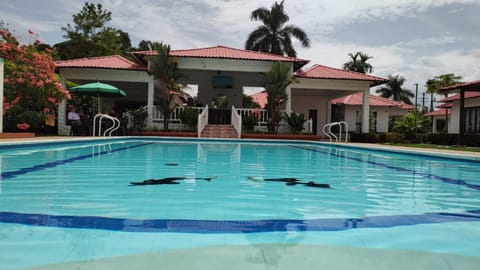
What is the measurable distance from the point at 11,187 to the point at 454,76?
42.2 m

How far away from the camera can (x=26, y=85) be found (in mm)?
13938

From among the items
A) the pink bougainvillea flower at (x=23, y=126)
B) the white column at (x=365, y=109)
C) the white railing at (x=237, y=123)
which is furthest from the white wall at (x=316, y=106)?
the pink bougainvillea flower at (x=23, y=126)

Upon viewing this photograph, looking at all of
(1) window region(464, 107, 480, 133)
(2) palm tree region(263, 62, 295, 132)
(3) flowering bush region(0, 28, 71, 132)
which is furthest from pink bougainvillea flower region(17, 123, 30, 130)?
(1) window region(464, 107, 480, 133)

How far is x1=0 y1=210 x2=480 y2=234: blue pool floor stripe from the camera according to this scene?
2.63 meters

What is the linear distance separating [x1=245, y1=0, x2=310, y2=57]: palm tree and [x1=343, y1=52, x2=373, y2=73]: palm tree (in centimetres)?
1404

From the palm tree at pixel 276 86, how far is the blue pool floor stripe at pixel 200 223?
1565 centimetres

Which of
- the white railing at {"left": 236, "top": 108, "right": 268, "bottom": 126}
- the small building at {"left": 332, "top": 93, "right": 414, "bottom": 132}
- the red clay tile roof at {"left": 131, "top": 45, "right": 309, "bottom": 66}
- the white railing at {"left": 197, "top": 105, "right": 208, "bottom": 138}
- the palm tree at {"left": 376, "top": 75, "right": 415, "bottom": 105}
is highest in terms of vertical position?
the palm tree at {"left": 376, "top": 75, "right": 415, "bottom": 105}

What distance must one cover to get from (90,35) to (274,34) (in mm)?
17976

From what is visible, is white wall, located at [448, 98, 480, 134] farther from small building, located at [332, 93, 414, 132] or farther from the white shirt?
the white shirt

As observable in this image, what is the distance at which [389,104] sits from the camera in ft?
96.5

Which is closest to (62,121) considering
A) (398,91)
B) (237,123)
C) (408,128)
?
(237,123)

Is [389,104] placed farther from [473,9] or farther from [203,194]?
[203,194]

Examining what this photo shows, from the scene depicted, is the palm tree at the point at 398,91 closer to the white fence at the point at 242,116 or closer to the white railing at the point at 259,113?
the white fence at the point at 242,116

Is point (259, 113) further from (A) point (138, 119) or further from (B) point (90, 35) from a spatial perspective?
(B) point (90, 35)
